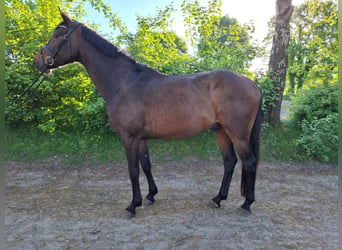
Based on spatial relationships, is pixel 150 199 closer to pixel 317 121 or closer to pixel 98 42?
pixel 98 42

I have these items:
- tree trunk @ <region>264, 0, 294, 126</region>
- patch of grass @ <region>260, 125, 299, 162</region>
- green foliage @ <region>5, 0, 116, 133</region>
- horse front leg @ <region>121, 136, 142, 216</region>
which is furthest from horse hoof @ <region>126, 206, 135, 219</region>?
tree trunk @ <region>264, 0, 294, 126</region>

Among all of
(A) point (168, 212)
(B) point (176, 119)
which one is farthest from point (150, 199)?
(B) point (176, 119)

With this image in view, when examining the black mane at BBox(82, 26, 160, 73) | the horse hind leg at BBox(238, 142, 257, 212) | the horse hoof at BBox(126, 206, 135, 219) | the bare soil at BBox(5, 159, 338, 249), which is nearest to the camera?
the bare soil at BBox(5, 159, 338, 249)

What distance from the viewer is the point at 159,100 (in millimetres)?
2889

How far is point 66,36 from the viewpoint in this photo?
2947 millimetres

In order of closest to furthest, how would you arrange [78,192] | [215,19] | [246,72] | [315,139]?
[78,192], [315,139], [246,72], [215,19]

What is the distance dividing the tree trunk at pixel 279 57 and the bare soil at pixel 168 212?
213 cm

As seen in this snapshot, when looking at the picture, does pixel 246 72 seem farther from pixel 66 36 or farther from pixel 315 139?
pixel 66 36

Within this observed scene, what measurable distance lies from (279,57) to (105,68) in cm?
540

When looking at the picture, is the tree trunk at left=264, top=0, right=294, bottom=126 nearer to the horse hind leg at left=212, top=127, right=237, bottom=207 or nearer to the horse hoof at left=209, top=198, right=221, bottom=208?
the horse hind leg at left=212, top=127, right=237, bottom=207

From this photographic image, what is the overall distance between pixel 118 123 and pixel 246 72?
4.69 m

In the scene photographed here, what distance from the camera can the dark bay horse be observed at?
2867 millimetres

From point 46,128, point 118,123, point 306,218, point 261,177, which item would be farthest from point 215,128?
point 46,128

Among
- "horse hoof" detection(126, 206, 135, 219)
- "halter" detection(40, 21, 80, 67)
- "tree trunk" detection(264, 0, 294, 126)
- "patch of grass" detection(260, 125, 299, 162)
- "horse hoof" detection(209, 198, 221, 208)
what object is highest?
"tree trunk" detection(264, 0, 294, 126)
